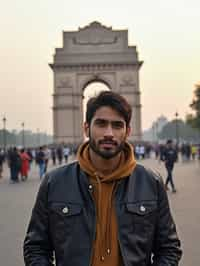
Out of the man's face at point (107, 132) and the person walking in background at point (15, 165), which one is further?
the person walking in background at point (15, 165)

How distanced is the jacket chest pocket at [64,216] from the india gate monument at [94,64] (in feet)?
158

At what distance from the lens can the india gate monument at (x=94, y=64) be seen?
→ 50.7 meters

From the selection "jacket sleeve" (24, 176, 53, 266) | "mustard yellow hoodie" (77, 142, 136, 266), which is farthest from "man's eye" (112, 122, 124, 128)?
"jacket sleeve" (24, 176, 53, 266)

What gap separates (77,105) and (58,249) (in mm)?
47947

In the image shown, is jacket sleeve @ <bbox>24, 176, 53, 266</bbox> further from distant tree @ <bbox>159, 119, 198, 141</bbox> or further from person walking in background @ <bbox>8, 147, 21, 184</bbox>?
distant tree @ <bbox>159, 119, 198, 141</bbox>

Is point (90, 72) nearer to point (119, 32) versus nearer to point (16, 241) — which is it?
point (119, 32)

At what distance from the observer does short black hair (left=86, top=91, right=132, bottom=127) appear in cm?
236

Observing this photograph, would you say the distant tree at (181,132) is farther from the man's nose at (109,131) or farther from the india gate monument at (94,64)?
the man's nose at (109,131)

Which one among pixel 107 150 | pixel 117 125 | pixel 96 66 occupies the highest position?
pixel 96 66

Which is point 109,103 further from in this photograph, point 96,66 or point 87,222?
point 96,66

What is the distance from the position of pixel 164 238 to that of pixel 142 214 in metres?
0.20

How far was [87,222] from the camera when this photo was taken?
2219mm

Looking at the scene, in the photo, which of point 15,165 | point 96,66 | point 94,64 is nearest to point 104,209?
point 15,165

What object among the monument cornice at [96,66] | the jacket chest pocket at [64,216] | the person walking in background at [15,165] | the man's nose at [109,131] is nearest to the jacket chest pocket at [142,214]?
the jacket chest pocket at [64,216]
